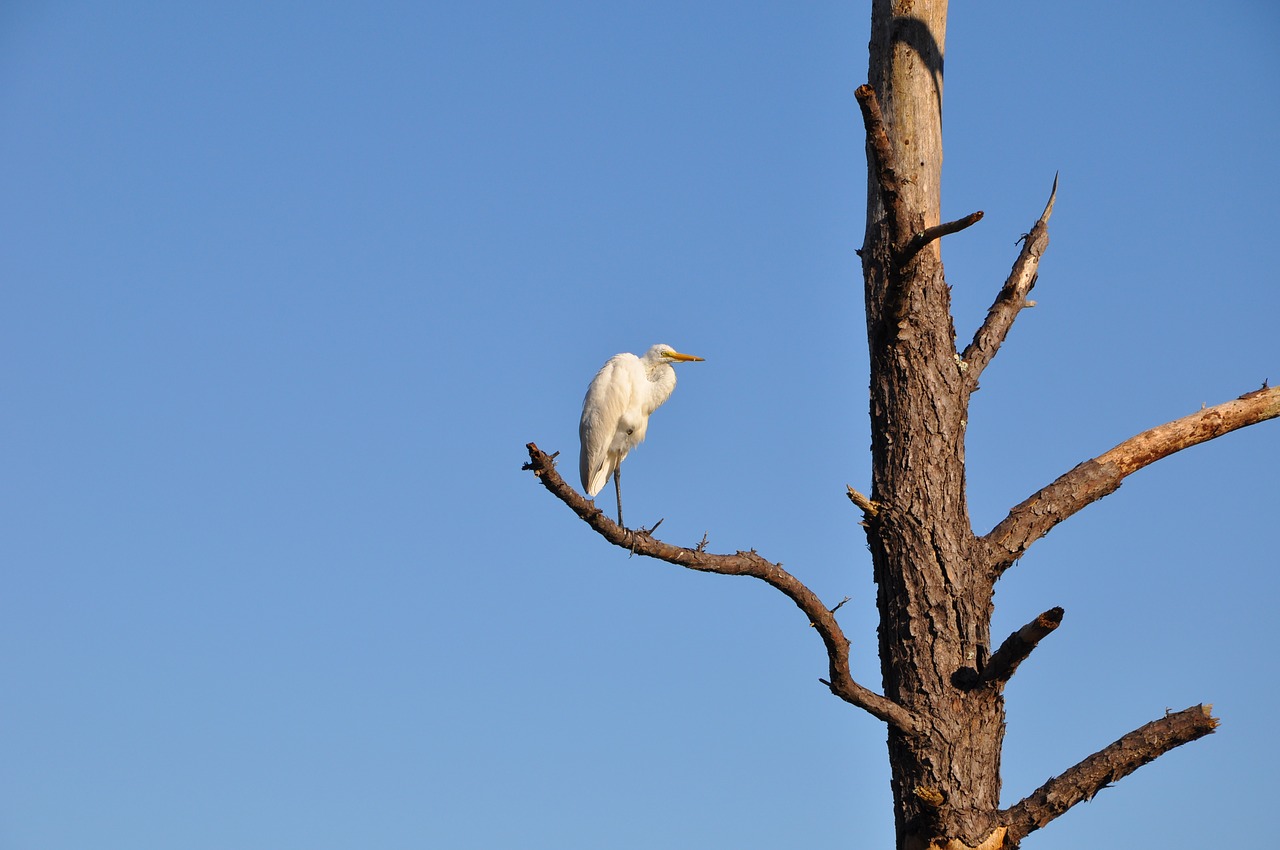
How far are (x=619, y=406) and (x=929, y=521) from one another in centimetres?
458

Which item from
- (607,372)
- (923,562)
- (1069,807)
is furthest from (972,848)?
(607,372)

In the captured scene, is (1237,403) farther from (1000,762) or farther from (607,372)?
(607,372)

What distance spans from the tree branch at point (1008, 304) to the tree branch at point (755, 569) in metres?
1.42

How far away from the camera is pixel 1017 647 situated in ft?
16.4

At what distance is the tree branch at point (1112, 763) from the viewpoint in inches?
197

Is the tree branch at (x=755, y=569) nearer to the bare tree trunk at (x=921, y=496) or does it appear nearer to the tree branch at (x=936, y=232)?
the bare tree trunk at (x=921, y=496)

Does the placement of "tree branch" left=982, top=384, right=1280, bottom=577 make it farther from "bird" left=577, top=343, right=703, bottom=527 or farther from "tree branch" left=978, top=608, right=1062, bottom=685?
"bird" left=577, top=343, right=703, bottom=527

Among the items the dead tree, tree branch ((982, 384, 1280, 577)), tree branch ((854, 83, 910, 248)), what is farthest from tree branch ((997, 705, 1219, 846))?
tree branch ((854, 83, 910, 248))

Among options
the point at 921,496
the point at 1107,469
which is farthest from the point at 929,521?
the point at 1107,469

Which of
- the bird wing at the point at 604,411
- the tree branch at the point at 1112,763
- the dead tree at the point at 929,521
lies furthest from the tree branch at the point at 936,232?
the bird wing at the point at 604,411

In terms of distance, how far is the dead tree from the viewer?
16.8ft

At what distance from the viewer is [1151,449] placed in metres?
6.07

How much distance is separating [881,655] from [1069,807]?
105 centimetres

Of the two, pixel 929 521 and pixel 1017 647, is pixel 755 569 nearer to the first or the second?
pixel 929 521
